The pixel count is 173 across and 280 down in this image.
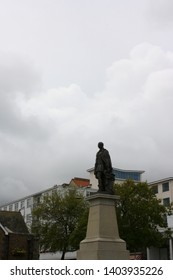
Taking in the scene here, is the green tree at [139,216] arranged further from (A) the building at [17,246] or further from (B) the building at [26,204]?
(B) the building at [26,204]

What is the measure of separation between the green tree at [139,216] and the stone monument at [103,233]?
1917 cm

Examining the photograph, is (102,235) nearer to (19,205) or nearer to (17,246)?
(17,246)

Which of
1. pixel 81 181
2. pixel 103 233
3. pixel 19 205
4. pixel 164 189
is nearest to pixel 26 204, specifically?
pixel 19 205

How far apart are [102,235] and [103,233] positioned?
10 cm

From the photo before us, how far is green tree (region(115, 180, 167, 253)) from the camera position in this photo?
1473 inches

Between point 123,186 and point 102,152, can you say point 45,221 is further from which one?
point 102,152

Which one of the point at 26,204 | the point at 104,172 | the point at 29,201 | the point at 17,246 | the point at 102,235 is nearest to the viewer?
the point at 102,235

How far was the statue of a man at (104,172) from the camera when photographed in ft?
63.2

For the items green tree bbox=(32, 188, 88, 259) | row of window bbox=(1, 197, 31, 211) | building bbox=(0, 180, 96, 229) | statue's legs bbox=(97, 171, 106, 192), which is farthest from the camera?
row of window bbox=(1, 197, 31, 211)

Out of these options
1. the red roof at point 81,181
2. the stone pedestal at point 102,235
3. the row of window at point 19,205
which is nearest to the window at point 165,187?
the red roof at point 81,181

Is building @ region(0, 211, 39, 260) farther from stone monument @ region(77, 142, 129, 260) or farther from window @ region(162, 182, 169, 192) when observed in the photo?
window @ region(162, 182, 169, 192)

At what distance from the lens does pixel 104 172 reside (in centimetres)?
1959

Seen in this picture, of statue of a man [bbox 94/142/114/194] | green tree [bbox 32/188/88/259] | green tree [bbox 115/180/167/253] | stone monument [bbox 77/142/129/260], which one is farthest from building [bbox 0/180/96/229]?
stone monument [bbox 77/142/129/260]

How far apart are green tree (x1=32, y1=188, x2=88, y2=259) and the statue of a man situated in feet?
93.6
